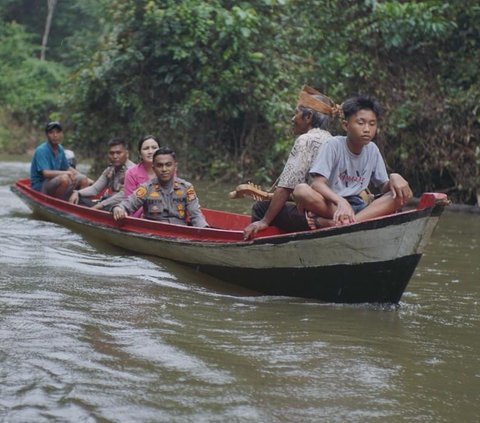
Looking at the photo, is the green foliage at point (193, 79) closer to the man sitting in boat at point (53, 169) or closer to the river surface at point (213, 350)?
the man sitting in boat at point (53, 169)

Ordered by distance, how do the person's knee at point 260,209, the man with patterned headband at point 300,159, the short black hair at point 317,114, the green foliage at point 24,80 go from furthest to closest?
1. the green foliage at point 24,80
2. the person's knee at point 260,209
3. the short black hair at point 317,114
4. the man with patterned headband at point 300,159

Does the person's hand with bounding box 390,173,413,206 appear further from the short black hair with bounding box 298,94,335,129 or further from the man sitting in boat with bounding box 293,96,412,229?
the short black hair with bounding box 298,94,335,129

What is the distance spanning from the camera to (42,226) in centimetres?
890

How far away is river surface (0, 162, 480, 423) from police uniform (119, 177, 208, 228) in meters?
0.51

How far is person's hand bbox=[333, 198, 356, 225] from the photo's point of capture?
16.3ft

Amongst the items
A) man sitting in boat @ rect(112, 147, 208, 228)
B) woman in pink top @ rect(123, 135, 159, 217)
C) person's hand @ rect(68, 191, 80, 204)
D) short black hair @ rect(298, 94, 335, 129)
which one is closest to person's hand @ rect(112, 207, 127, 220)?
man sitting in boat @ rect(112, 147, 208, 228)

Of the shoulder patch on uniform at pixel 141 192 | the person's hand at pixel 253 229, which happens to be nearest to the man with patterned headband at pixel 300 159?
the person's hand at pixel 253 229

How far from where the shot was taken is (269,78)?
1411 cm

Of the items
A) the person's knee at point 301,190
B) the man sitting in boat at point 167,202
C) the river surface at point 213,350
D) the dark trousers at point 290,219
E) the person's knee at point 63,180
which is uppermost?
the person's knee at point 301,190

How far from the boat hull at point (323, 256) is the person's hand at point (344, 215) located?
0.34 ft

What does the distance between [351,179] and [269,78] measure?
9.05 metres

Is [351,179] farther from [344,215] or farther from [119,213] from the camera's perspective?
[119,213]

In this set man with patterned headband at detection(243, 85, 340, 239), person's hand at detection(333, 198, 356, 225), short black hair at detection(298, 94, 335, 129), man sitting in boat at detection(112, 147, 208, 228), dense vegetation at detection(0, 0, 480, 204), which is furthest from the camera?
dense vegetation at detection(0, 0, 480, 204)

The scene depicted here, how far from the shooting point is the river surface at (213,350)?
3150 millimetres
